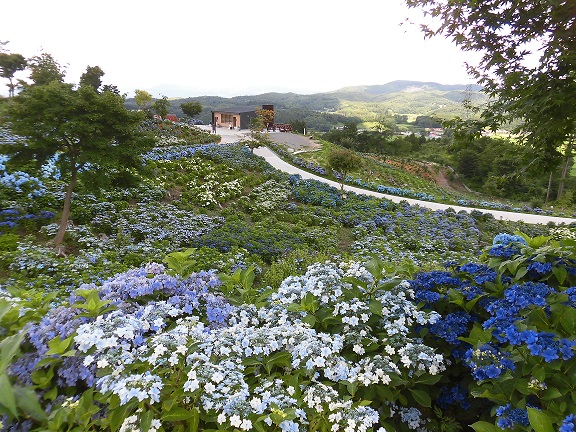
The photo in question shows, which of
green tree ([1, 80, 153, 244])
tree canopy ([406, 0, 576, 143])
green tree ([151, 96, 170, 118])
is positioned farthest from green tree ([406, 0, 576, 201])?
green tree ([151, 96, 170, 118])

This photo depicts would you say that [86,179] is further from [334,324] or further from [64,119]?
[334,324]

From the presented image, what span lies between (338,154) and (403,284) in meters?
13.4

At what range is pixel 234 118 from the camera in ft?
137

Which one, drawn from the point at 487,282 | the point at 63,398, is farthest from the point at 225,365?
the point at 487,282

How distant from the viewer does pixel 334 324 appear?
8.36ft

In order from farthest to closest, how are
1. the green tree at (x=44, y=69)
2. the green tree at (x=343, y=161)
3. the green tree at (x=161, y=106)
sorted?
the green tree at (x=161, y=106)
the green tree at (x=44, y=69)
the green tree at (x=343, y=161)

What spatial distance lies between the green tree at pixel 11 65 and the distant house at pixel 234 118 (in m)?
17.2

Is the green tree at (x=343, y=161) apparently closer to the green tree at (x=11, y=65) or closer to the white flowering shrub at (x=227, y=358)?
the white flowering shrub at (x=227, y=358)

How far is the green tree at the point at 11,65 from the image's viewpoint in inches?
1100

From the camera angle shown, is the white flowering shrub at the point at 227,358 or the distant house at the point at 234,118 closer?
the white flowering shrub at the point at 227,358

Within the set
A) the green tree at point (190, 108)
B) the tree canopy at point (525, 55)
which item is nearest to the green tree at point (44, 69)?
the green tree at point (190, 108)

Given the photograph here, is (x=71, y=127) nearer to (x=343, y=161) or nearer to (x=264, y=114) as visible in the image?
(x=343, y=161)

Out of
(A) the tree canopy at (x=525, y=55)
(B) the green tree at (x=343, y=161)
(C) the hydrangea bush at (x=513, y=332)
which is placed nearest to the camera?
(C) the hydrangea bush at (x=513, y=332)

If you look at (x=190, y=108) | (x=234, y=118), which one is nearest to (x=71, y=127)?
(x=190, y=108)
